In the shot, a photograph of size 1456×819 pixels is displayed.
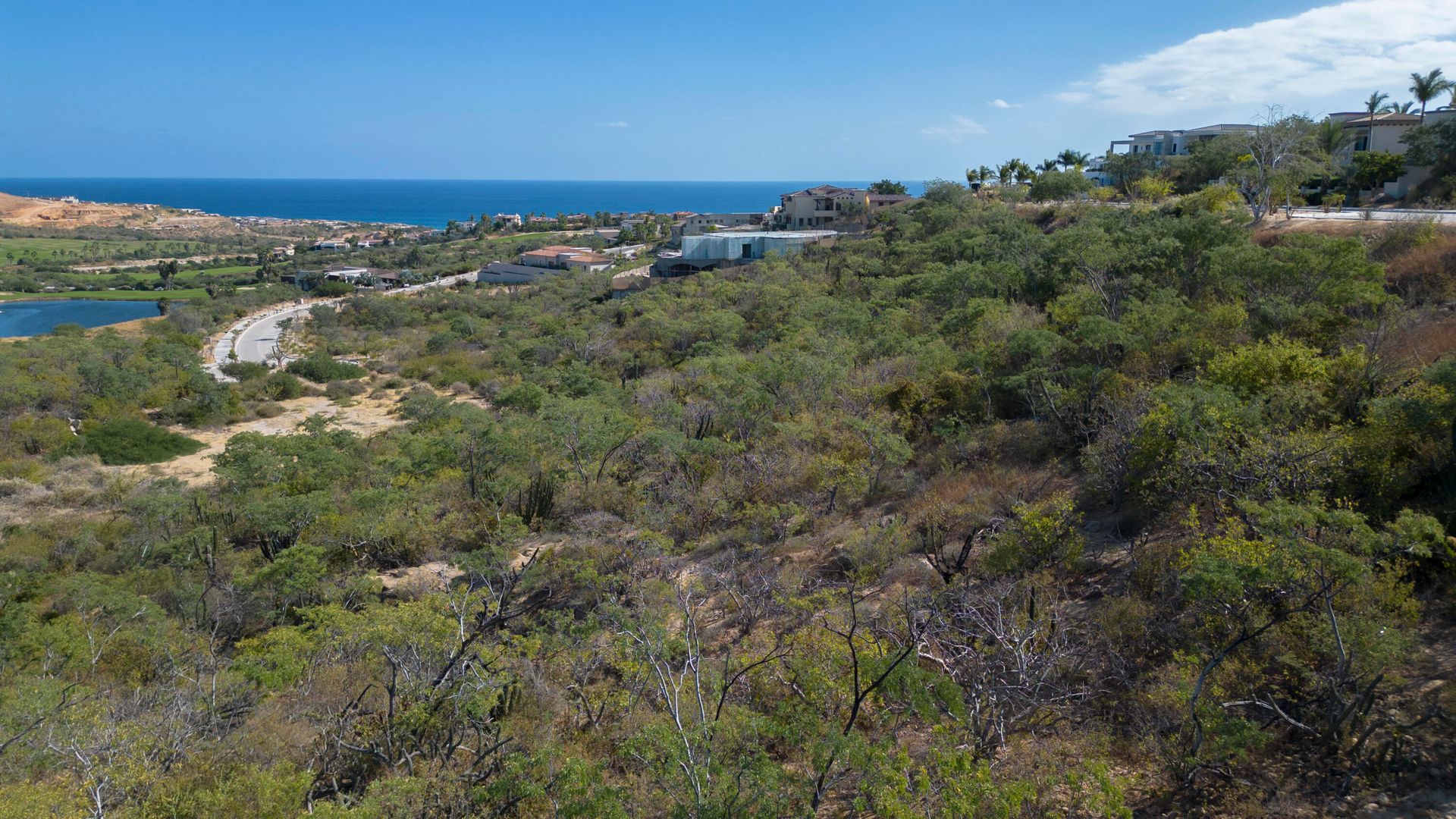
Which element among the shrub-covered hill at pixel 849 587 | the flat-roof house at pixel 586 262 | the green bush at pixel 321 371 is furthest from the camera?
the flat-roof house at pixel 586 262

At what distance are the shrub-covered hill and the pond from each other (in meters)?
54.1

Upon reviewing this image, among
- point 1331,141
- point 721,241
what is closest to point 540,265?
point 721,241

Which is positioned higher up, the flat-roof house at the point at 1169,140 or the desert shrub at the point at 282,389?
the flat-roof house at the point at 1169,140

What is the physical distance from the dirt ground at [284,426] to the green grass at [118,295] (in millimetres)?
48804

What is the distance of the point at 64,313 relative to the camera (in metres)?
69.0

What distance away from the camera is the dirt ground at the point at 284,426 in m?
27.3

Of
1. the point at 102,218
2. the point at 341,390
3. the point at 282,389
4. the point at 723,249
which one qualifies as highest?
the point at 102,218

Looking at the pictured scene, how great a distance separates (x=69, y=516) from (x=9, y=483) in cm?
448

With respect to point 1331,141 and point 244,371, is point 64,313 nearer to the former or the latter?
point 244,371

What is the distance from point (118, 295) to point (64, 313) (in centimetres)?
1080

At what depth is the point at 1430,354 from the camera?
542 inches

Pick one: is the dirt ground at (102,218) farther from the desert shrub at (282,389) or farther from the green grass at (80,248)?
the desert shrub at (282,389)

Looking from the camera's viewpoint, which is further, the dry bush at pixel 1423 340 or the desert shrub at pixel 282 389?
the desert shrub at pixel 282 389

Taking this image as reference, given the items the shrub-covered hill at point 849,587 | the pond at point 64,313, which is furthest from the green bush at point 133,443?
the pond at point 64,313
